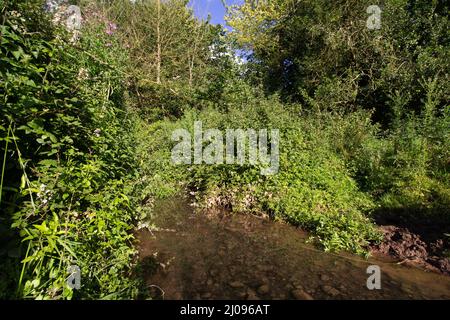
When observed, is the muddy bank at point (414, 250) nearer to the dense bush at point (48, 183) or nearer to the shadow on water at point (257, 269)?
the shadow on water at point (257, 269)

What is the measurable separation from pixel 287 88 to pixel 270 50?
193 centimetres

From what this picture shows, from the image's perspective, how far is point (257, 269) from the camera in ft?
10.1

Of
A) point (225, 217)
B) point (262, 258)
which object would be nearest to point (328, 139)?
point (225, 217)

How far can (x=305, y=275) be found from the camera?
299cm

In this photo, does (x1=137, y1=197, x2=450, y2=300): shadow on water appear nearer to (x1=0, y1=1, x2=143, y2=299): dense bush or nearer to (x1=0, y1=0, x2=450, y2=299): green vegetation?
(x1=0, y1=0, x2=450, y2=299): green vegetation

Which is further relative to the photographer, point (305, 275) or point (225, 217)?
point (225, 217)

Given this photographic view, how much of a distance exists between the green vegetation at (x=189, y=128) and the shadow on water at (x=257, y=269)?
33 cm

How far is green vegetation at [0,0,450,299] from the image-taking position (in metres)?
2.32

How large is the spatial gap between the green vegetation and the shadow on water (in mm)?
329

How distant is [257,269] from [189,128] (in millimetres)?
5866

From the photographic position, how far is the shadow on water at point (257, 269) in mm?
2709

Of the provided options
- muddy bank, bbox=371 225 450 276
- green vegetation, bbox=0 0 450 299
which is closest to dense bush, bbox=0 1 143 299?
green vegetation, bbox=0 0 450 299

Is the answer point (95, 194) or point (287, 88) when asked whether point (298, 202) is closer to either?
point (95, 194)

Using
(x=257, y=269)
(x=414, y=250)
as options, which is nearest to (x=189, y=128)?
(x=257, y=269)
